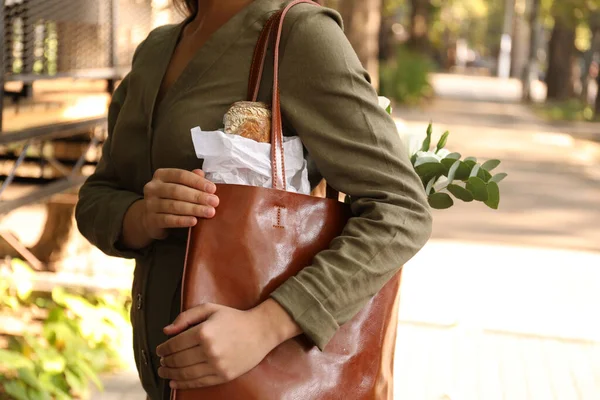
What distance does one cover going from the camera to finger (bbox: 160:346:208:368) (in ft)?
4.83

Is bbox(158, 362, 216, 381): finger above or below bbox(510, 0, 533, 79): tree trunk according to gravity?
above

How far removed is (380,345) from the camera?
1.67 meters

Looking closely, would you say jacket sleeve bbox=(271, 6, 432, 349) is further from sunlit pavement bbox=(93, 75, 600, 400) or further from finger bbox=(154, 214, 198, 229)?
sunlit pavement bbox=(93, 75, 600, 400)

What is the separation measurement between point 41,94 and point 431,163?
4.40m

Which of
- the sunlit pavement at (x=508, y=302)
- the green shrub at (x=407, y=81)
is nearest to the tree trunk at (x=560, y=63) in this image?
the green shrub at (x=407, y=81)

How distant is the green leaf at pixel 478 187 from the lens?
2188 millimetres

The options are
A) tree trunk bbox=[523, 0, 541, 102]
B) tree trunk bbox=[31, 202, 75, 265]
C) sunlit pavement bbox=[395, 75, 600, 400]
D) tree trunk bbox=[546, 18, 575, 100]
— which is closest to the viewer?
sunlit pavement bbox=[395, 75, 600, 400]

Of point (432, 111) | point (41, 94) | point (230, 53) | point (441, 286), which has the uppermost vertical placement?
point (230, 53)

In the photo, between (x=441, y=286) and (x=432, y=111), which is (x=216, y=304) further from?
(x=432, y=111)

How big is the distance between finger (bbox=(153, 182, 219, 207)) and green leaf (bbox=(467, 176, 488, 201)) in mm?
863

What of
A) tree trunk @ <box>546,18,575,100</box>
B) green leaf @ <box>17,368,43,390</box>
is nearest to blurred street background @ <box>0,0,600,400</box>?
green leaf @ <box>17,368,43,390</box>

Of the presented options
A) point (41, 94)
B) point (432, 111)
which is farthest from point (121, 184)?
point (432, 111)

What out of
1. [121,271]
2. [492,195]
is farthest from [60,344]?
[492,195]

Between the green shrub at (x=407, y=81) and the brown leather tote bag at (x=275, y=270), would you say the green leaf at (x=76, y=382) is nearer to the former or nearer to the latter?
the brown leather tote bag at (x=275, y=270)
